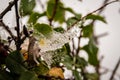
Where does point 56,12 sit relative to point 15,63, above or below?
above

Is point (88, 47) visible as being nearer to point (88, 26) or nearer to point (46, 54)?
point (88, 26)

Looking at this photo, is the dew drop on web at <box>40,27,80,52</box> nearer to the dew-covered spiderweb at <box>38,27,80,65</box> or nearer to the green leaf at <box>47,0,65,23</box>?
the dew-covered spiderweb at <box>38,27,80,65</box>

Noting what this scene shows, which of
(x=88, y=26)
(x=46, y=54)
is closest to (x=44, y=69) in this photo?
(x=46, y=54)

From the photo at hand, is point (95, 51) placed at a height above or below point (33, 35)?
above

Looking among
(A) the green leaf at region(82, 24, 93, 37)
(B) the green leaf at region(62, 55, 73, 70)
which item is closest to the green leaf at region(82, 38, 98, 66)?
(A) the green leaf at region(82, 24, 93, 37)

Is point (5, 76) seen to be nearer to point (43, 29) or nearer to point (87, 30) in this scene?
point (43, 29)

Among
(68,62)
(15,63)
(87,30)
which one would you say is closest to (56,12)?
(87,30)
